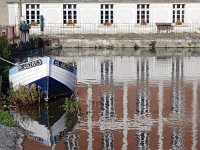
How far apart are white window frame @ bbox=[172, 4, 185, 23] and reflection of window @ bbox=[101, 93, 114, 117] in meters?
26.4

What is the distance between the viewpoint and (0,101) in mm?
21812

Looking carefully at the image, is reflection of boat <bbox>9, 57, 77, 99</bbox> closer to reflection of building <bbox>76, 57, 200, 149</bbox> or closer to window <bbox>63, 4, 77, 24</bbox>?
reflection of building <bbox>76, 57, 200, 149</bbox>

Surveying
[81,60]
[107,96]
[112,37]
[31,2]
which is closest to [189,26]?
[112,37]

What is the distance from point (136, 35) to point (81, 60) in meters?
11.8

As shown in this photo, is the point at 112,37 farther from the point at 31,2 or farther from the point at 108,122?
the point at 108,122

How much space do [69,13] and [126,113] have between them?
29.8 meters

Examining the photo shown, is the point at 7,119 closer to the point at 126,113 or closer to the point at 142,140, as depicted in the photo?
the point at 126,113

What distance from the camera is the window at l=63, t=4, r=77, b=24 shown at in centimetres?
4981

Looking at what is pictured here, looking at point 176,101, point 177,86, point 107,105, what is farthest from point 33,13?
point 107,105

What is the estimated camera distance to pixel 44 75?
22.5 metres

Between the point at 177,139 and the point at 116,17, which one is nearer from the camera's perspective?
the point at 177,139

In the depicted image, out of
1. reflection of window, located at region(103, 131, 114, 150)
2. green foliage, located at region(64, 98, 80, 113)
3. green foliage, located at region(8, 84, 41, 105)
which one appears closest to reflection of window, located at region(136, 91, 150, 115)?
green foliage, located at region(64, 98, 80, 113)

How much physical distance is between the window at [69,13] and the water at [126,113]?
641 inches

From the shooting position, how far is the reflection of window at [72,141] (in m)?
16.4
